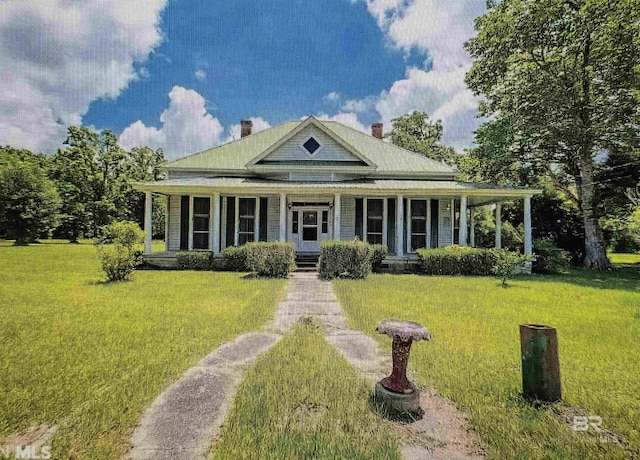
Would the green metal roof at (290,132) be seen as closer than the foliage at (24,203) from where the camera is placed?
Yes

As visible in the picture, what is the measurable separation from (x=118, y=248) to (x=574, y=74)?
20404 millimetres

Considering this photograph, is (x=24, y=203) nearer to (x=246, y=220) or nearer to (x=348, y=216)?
(x=246, y=220)

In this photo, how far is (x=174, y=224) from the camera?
48.5 ft

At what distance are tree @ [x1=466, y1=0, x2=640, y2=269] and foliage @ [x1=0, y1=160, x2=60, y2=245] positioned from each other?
31.3 m

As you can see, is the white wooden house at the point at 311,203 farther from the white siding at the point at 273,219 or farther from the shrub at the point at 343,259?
the shrub at the point at 343,259

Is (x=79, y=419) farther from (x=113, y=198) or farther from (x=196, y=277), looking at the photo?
(x=113, y=198)

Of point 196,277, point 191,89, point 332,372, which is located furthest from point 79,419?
point 191,89

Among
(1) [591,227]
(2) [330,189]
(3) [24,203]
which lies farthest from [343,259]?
(3) [24,203]

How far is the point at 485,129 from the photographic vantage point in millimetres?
18688

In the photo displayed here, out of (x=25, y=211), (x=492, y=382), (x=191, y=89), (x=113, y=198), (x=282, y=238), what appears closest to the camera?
(x=492, y=382)

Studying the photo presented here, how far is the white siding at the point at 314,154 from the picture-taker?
51.1 ft

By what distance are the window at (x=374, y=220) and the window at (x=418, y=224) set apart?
1.47 metres

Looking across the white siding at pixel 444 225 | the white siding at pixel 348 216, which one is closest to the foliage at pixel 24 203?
the white siding at pixel 348 216

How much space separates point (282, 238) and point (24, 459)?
10624mm
